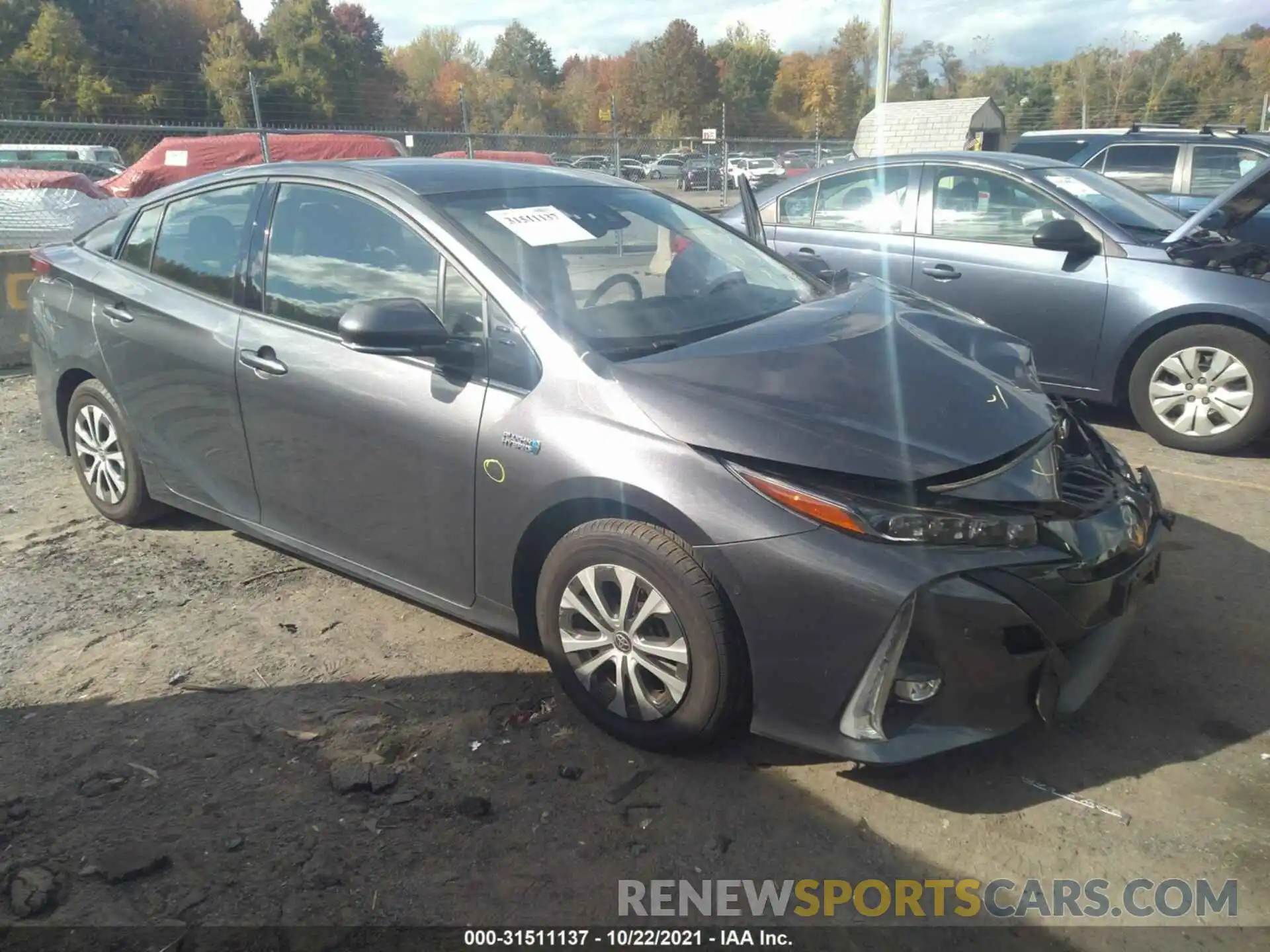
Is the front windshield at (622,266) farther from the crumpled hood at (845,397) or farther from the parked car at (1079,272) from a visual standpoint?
the parked car at (1079,272)

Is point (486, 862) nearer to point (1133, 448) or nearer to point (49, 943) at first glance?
point (49, 943)

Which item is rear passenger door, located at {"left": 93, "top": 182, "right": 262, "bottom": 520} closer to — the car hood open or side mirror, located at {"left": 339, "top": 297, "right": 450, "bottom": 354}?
side mirror, located at {"left": 339, "top": 297, "right": 450, "bottom": 354}

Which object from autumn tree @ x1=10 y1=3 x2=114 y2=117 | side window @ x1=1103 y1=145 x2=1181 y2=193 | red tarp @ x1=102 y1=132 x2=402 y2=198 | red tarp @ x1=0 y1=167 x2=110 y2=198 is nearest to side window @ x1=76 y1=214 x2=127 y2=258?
side window @ x1=1103 y1=145 x2=1181 y2=193

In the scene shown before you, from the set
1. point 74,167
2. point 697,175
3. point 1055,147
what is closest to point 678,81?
point 697,175

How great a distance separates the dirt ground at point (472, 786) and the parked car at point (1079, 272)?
6.88 feet

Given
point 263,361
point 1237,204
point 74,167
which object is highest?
point 74,167

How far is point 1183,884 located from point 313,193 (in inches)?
136

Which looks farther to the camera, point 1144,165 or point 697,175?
point 697,175

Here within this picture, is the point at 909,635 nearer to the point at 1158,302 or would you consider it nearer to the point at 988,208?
the point at 1158,302

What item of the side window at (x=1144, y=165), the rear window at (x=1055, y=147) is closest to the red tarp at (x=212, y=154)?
the rear window at (x=1055, y=147)

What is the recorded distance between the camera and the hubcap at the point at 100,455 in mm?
4395

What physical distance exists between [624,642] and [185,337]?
2.27 m

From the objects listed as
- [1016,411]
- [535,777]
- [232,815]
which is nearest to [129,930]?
[232,815]

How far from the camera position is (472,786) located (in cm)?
275
